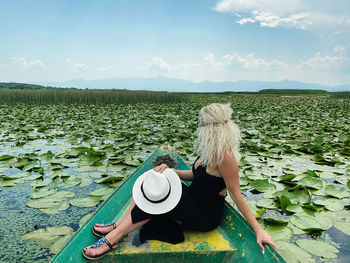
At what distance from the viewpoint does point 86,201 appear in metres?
2.62

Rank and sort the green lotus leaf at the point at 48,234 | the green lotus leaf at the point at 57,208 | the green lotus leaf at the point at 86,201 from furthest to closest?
1. the green lotus leaf at the point at 86,201
2. the green lotus leaf at the point at 57,208
3. the green lotus leaf at the point at 48,234

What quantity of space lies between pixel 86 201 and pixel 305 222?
2101 mm

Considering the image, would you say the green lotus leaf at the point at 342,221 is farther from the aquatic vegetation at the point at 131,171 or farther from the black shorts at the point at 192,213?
the black shorts at the point at 192,213

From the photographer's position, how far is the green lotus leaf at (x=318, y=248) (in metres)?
1.81

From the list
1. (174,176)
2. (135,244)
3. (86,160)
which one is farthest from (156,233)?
(86,160)

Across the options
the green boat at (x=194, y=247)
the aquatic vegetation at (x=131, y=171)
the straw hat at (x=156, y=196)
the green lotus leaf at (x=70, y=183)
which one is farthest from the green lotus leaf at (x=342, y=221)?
the green lotus leaf at (x=70, y=183)

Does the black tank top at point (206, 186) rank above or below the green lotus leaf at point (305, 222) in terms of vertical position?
above

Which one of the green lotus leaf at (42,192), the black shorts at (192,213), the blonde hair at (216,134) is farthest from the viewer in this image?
the green lotus leaf at (42,192)

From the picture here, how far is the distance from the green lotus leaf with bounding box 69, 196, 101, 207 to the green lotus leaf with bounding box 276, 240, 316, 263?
1.79 m

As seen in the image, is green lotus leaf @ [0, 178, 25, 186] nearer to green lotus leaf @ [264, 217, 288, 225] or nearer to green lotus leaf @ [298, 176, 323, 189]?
green lotus leaf @ [264, 217, 288, 225]

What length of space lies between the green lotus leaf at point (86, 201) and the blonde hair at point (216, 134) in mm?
1464

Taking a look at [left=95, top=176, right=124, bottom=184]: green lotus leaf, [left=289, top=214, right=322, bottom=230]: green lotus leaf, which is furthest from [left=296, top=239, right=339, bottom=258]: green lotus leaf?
[left=95, top=176, right=124, bottom=184]: green lotus leaf

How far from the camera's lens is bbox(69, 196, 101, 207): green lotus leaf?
256 cm

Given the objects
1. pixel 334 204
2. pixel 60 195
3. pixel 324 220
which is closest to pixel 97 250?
pixel 60 195
